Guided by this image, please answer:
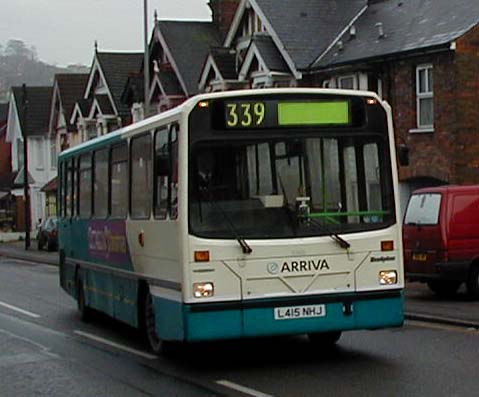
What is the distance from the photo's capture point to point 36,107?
235 feet

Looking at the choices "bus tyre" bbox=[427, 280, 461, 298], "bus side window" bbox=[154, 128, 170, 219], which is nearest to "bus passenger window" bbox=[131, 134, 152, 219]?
"bus side window" bbox=[154, 128, 170, 219]

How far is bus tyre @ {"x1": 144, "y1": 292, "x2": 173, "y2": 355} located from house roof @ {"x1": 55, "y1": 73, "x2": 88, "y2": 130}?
50133mm

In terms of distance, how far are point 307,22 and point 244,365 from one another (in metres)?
28.2

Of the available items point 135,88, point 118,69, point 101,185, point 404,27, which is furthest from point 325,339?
point 118,69

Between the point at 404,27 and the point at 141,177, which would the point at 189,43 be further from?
the point at 141,177

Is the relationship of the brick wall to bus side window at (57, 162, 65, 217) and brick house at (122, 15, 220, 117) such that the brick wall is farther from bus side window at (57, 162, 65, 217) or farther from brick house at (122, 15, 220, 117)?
brick house at (122, 15, 220, 117)

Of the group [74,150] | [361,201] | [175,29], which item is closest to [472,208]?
[74,150]

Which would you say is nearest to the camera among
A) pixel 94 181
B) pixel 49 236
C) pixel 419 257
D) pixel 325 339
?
pixel 325 339

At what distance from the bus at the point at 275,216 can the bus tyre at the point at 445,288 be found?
896 cm

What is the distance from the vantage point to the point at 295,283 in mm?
12211

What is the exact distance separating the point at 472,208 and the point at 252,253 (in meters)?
9.36

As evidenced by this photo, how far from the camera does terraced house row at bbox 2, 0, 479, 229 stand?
31.0 m

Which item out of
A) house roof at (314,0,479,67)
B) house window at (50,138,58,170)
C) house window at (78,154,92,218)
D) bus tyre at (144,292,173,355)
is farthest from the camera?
house window at (50,138,58,170)

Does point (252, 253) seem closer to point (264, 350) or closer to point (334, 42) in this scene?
point (264, 350)
